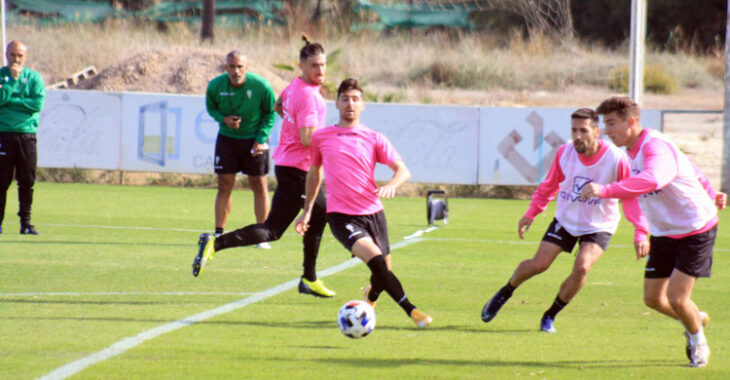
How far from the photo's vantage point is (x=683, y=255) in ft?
20.0

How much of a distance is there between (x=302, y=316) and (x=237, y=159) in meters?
3.79

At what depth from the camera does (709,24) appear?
3869cm

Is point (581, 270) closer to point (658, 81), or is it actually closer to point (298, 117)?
point (298, 117)

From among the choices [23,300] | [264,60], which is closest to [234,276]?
[23,300]

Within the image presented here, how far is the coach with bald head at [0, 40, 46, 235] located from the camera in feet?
37.2

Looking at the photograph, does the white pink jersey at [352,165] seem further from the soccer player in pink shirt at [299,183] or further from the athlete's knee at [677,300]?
the athlete's knee at [677,300]

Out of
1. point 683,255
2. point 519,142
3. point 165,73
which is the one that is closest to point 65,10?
point 165,73

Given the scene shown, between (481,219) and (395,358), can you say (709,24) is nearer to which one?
(481,219)

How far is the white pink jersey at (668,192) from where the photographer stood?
19.4 ft

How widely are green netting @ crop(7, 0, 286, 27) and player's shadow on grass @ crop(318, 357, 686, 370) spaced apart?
3437 centimetres

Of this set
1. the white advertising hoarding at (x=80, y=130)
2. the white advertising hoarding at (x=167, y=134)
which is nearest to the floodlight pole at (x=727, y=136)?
the white advertising hoarding at (x=167, y=134)

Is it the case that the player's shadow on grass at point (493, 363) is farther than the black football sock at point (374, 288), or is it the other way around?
the black football sock at point (374, 288)

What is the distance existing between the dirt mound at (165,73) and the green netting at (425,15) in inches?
555

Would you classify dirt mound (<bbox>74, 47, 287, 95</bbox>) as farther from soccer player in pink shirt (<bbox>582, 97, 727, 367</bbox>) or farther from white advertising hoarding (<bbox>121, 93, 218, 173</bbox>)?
soccer player in pink shirt (<bbox>582, 97, 727, 367</bbox>)
